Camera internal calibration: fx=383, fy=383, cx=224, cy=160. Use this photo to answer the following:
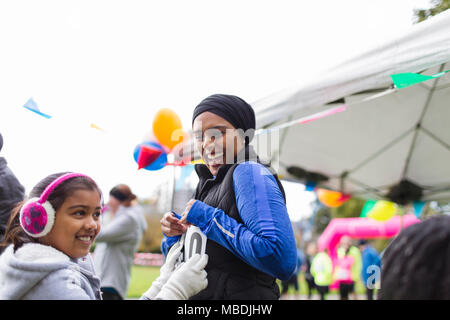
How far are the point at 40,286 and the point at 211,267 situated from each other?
488 millimetres

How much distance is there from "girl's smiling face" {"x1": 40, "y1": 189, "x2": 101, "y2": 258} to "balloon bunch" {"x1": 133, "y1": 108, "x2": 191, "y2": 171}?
1.82 metres

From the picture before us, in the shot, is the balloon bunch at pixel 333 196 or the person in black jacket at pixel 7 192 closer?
the person in black jacket at pixel 7 192

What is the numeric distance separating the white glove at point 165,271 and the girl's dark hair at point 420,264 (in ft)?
2.16

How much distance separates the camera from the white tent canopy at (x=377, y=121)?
82.3 inches

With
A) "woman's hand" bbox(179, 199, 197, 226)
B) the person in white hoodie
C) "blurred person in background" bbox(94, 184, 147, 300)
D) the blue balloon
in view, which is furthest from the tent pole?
"blurred person in background" bbox(94, 184, 147, 300)

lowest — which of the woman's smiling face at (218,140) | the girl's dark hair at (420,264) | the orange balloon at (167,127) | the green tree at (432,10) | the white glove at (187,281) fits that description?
the white glove at (187,281)

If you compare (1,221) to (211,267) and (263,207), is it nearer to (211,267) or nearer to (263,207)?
(211,267)

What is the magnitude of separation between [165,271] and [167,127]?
7.38 ft

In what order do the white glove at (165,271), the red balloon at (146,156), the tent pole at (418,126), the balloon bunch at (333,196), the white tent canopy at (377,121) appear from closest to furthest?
the white glove at (165,271) < the white tent canopy at (377,121) < the red balloon at (146,156) < the tent pole at (418,126) < the balloon bunch at (333,196)

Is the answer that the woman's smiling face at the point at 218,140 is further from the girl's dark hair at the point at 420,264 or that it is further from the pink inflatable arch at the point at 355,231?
the pink inflatable arch at the point at 355,231

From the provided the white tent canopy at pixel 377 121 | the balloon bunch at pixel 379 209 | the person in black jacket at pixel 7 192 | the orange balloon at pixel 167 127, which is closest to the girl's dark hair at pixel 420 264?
the white tent canopy at pixel 377 121

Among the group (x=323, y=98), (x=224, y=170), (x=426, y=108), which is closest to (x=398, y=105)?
(x=426, y=108)

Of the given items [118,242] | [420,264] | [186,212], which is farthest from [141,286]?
[420,264]

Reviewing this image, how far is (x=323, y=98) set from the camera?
2.39 m
